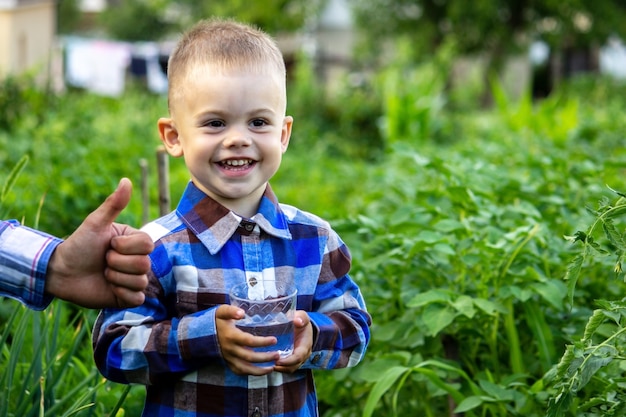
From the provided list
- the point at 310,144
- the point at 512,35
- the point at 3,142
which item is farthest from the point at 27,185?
the point at 512,35

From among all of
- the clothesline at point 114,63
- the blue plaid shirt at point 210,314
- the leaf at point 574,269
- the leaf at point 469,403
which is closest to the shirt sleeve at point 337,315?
the blue plaid shirt at point 210,314

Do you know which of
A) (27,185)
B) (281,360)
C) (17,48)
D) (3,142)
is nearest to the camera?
(281,360)

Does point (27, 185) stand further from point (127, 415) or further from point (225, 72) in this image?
point (225, 72)

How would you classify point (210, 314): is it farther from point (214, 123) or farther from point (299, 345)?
point (214, 123)

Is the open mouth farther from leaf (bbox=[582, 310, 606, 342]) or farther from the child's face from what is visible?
leaf (bbox=[582, 310, 606, 342])

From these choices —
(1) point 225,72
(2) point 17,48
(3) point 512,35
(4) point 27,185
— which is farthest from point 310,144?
(3) point 512,35

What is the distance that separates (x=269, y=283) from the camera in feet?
7.10

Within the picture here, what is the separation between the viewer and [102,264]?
192 cm

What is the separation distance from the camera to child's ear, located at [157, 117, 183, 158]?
2.29 metres

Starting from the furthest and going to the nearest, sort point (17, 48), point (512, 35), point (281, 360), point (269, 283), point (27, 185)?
point (512, 35)
point (17, 48)
point (27, 185)
point (269, 283)
point (281, 360)

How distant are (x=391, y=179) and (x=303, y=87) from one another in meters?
9.04

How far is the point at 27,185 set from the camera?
17.3ft

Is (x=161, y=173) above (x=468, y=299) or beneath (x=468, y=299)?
above

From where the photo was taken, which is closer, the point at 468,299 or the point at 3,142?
the point at 468,299
